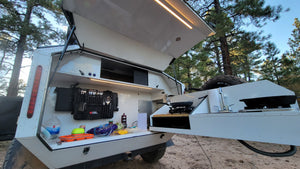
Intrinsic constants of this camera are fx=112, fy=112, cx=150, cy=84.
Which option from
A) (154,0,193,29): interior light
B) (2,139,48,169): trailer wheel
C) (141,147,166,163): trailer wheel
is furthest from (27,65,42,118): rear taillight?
(141,147,166,163): trailer wheel

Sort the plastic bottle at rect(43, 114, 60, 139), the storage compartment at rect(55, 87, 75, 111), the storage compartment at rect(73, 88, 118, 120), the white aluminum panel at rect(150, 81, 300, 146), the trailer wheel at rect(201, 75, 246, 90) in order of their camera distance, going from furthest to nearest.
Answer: the trailer wheel at rect(201, 75, 246, 90), the storage compartment at rect(73, 88, 118, 120), the storage compartment at rect(55, 87, 75, 111), the plastic bottle at rect(43, 114, 60, 139), the white aluminum panel at rect(150, 81, 300, 146)

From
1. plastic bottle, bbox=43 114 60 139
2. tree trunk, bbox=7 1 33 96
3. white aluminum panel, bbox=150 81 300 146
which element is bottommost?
plastic bottle, bbox=43 114 60 139

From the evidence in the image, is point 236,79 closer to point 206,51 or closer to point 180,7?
point 180,7

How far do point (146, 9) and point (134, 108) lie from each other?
84.6 inches

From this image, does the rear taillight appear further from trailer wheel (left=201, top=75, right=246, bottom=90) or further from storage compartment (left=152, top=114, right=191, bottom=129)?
trailer wheel (left=201, top=75, right=246, bottom=90)

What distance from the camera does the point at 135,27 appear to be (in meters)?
1.68

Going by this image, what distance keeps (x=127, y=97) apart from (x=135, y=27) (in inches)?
66.0

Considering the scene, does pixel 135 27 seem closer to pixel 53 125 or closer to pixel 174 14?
pixel 174 14

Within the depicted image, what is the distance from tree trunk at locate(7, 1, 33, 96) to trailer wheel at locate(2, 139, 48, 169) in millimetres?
6415

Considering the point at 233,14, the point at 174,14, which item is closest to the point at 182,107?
the point at 174,14

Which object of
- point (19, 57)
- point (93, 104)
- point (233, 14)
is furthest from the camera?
point (19, 57)

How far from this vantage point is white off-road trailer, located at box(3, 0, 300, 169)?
906mm

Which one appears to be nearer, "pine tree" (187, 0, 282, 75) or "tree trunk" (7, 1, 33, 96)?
"pine tree" (187, 0, 282, 75)

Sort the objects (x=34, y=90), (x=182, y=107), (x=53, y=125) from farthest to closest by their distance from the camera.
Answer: (x=53, y=125), (x=182, y=107), (x=34, y=90)
